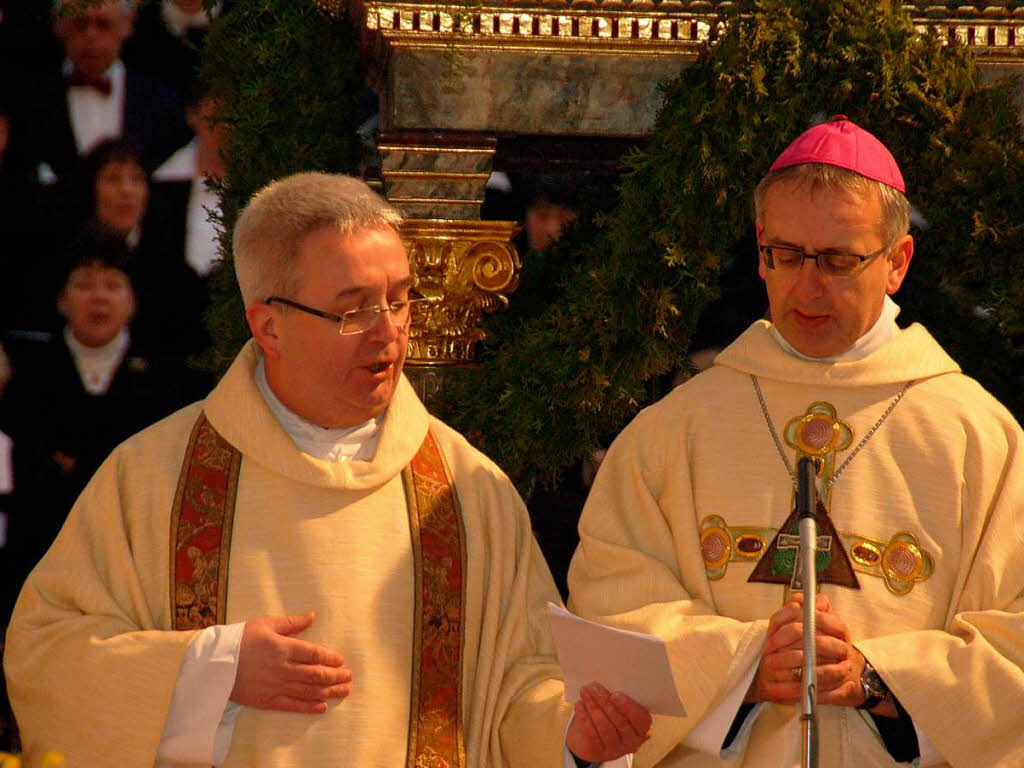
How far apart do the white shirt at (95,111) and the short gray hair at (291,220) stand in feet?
8.83

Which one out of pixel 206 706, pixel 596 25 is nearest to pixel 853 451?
pixel 206 706

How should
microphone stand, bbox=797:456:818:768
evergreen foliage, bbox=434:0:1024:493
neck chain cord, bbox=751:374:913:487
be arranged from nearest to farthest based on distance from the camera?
microphone stand, bbox=797:456:818:768, neck chain cord, bbox=751:374:913:487, evergreen foliage, bbox=434:0:1024:493

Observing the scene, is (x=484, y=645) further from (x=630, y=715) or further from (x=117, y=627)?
(x=117, y=627)

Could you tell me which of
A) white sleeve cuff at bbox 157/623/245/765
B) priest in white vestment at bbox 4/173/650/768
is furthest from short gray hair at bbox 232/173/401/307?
white sleeve cuff at bbox 157/623/245/765

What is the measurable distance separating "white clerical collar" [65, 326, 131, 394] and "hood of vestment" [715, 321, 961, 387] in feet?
10.2

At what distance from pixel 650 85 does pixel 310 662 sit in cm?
238

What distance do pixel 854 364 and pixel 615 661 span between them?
3.34 feet

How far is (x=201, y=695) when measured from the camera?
15.6 ft

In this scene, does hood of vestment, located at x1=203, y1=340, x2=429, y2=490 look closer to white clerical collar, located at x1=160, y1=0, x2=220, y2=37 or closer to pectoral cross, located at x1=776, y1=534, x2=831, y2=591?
pectoral cross, located at x1=776, y1=534, x2=831, y2=591

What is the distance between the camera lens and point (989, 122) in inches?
233

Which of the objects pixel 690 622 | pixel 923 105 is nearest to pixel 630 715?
pixel 690 622

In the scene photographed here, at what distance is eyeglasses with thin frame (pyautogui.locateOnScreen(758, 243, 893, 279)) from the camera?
15.7ft

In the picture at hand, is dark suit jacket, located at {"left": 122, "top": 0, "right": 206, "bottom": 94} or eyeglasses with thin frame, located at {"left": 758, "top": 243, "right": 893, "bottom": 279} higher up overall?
dark suit jacket, located at {"left": 122, "top": 0, "right": 206, "bottom": 94}

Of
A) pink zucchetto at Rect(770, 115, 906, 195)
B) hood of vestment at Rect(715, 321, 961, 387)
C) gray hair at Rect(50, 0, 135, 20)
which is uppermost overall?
gray hair at Rect(50, 0, 135, 20)
